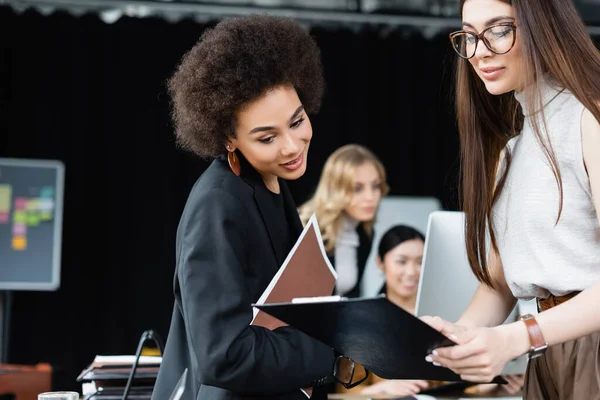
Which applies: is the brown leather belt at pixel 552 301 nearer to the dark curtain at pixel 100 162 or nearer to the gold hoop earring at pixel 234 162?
the gold hoop earring at pixel 234 162

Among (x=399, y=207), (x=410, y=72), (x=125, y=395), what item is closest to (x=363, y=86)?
(x=410, y=72)

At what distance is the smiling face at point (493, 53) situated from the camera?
1.34 m

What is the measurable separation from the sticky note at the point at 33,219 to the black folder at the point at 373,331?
380cm

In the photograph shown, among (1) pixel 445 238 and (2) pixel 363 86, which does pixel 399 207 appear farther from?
(1) pixel 445 238

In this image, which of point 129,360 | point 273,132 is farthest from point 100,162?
point 273,132

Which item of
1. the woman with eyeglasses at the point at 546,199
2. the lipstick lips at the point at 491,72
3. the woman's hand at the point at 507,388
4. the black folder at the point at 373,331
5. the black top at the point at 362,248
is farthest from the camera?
the black top at the point at 362,248

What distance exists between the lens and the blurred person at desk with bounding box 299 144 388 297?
3.98m

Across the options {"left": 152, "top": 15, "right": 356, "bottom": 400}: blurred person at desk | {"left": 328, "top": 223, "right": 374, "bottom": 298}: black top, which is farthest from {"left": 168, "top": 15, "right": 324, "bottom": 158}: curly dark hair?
{"left": 328, "top": 223, "right": 374, "bottom": 298}: black top

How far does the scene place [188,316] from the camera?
4.52 ft

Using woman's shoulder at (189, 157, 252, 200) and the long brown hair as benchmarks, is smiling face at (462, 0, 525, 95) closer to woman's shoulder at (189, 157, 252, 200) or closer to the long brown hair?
the long brown hair

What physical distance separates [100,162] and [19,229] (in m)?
0.91

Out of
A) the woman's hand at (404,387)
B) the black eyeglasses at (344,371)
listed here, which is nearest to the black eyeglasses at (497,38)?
the black eyeglasses at (344,371)

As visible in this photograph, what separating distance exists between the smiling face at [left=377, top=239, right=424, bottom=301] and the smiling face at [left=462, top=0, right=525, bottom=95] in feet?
8.09

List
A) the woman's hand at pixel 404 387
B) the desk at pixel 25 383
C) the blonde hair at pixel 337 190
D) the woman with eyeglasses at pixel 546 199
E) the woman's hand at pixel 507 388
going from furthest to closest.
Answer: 1. the blonde hair at pixel 337 190
2. the woman's hand at pixel 404 387
3. the woman's hand at pixel 507 388
4. the desk at pixel 25 383
5. the woman with eyeglasses at pixel 546 199
